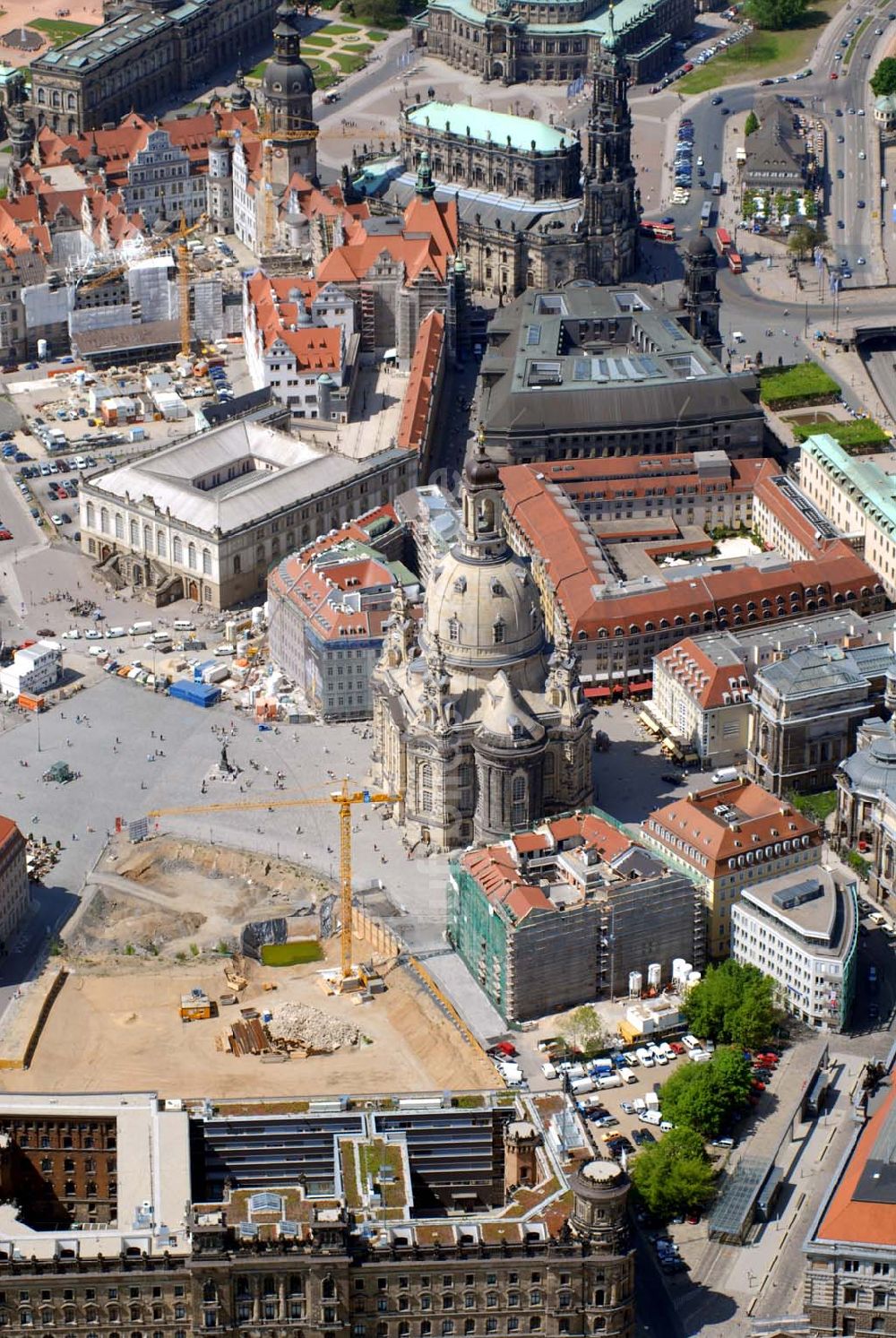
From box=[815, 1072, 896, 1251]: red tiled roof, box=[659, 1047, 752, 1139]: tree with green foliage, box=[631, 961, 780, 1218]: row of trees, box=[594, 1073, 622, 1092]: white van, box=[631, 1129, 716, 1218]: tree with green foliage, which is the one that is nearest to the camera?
box=[815, 1072, 896, 1251]: red tiled roof

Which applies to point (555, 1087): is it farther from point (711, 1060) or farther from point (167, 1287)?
point (167, 1287)

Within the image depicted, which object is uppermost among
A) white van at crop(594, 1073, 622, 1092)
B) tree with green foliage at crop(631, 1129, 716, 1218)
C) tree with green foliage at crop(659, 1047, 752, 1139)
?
tree with green foliage at crop(659, 1047, 752, 1139)

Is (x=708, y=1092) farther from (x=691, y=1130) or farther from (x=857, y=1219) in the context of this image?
(x=857, y=1219)

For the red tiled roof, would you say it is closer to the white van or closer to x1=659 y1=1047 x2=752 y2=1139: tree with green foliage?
x1=659 y1=1047 x2=752 y2=1139: tree with green foliage

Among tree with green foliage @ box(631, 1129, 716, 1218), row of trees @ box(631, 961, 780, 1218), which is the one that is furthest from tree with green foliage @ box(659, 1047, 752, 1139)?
tree with green foliage @ box(631, 1129, 716, 1218)

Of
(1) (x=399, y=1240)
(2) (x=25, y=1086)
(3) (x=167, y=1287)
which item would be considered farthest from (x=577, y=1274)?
(2) (x=25, y=1086)
